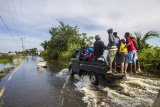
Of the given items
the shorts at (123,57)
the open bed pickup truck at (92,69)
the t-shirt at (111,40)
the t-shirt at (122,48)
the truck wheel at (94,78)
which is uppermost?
the t-shirt at (111,40)

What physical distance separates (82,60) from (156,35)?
32.5ft

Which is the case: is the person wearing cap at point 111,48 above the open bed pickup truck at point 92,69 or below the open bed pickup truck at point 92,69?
above

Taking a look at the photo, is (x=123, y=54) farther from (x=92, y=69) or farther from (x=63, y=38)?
(x=63, y=38)

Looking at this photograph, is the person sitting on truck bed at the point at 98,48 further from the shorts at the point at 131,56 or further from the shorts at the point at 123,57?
the shorts at the point at 131,56

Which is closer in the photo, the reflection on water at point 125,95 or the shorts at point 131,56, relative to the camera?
the reflection on water at point 125,95

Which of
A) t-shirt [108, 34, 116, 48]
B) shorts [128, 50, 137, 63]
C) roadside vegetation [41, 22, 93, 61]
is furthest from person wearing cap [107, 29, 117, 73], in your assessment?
roadside vegetation [41, 22, 93, 61]

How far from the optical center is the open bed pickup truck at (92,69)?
1085 centimetres

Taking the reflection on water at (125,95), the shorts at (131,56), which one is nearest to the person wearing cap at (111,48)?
the shorts at (131,56)

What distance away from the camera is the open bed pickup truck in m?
10.9

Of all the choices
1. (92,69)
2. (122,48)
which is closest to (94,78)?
(92,69)

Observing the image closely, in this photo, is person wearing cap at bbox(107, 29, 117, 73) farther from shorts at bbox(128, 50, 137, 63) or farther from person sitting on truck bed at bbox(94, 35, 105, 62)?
person sitting on truck bed at bbox(94, 35, 105, 62)

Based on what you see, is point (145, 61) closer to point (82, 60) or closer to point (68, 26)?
point (82, 60)

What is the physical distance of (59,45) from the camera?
53531 mm

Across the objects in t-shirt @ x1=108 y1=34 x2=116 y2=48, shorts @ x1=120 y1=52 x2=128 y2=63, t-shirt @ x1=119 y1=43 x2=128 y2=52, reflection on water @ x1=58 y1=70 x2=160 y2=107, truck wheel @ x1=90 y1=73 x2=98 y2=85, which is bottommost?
reflection on water @ x1=58 y1=70 x2=160 y2=107
